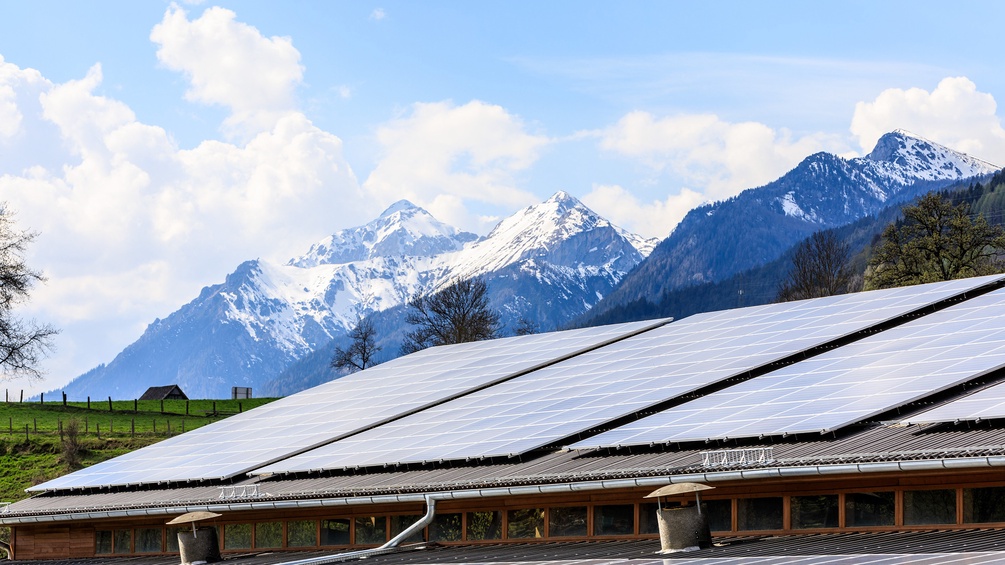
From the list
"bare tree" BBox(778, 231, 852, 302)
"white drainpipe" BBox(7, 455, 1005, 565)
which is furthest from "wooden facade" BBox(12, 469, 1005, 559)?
"bare tree" BBox(778, 231, 852, 302)

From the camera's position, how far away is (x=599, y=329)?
169ft

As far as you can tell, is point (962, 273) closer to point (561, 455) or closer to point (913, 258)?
point (913, 258)

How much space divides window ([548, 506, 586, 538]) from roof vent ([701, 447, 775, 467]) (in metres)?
3.38

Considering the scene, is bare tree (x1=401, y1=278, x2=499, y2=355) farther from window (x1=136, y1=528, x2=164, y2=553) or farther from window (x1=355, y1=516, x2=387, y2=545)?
window (x1=355, y1=516, x2=387, y2=545)

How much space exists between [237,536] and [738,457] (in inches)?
588

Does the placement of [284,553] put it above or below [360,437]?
below

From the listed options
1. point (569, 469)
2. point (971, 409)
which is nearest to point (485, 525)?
point (569, 469)

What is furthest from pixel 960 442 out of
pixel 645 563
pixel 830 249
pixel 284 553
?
pixel 830 249

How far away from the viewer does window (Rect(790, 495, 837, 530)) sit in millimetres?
25047

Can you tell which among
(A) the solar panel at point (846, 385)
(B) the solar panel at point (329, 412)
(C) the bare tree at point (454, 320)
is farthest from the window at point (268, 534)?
(C) the bare tree at point (454, 320)

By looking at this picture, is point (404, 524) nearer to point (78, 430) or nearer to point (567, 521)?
point (567, 521)

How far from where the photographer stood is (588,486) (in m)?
27.5

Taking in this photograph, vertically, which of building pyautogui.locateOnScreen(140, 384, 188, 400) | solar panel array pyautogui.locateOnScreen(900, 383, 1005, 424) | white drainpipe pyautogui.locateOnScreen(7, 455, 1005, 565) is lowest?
white drainpipe pyautogui.locateOnScreen(7, 455, 1005, 565)

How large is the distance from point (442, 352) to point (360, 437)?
1798 cm
